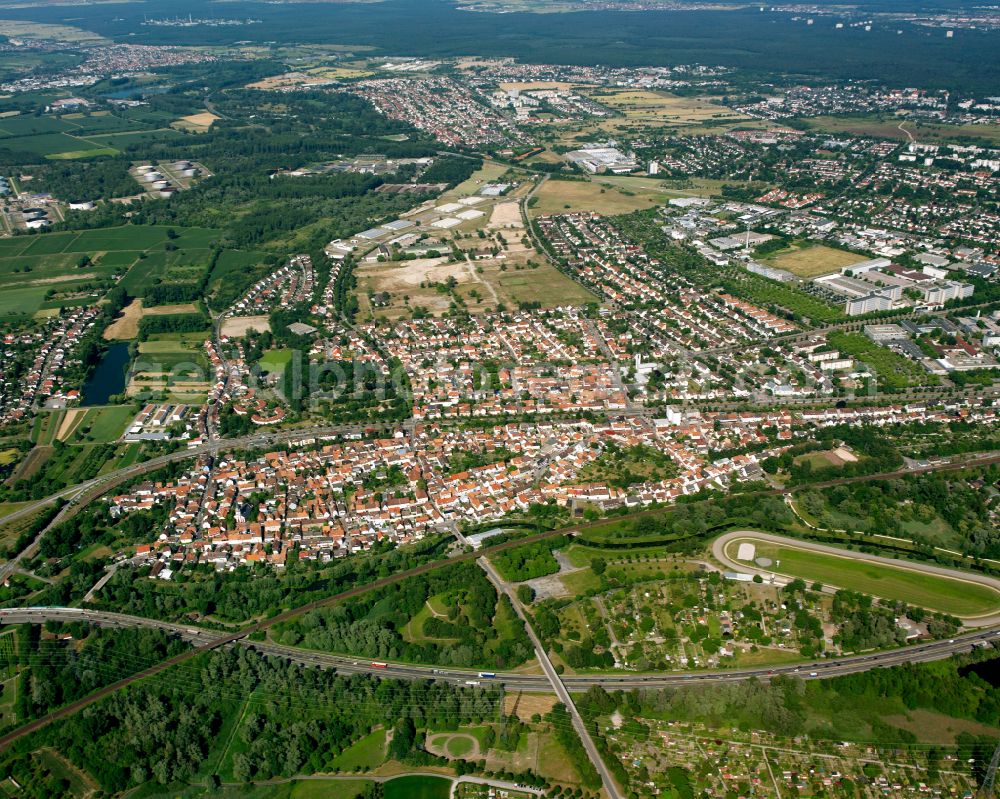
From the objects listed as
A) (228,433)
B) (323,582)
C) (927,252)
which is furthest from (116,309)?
(927,252)

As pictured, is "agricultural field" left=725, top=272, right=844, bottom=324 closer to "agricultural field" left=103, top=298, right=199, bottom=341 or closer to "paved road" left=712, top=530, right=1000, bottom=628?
"paved road" left=712, top=530, right=1000, bottom=628

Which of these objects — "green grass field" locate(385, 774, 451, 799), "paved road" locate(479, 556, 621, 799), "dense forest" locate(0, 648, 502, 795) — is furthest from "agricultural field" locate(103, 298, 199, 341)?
"green grass field" locate(385, 774, 451, 799)

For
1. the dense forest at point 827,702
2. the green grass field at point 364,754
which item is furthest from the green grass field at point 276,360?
the dense forest at point 827,702

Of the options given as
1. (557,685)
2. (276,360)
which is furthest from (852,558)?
(276,360)

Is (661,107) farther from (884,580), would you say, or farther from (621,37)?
(884,580)

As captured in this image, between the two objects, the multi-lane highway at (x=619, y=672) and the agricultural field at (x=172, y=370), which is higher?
the agricultural field at (x=172, y=370)

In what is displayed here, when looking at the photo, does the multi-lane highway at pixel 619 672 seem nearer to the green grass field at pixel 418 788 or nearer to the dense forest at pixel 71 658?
the dense forest at pixel 71 658

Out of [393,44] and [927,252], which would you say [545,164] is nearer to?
[927,252]
